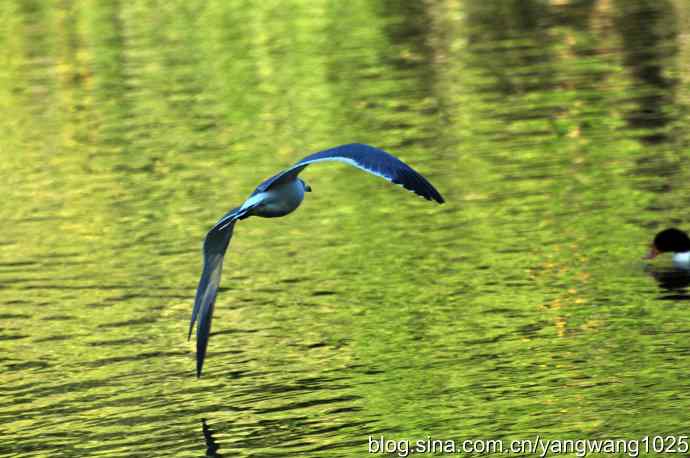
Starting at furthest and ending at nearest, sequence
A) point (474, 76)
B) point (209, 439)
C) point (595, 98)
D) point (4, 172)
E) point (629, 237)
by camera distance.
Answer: point (474, 76) < point (595, 98) < point (4, 172) < point (629, 237) < point (209, 439)

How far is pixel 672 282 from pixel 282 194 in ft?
21.4

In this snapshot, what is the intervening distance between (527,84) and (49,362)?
1698 centimetres

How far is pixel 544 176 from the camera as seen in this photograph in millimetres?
24266

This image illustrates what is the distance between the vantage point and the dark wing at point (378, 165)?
1230 centimetres

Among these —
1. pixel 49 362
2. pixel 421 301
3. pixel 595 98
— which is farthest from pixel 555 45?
pixel 49 362

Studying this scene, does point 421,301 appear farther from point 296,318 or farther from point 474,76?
point 474,76

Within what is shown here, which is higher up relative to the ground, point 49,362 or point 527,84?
point 49,362

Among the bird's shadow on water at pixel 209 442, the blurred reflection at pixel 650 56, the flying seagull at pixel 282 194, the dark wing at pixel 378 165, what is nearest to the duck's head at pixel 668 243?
the flying seagull at pixel 282 194

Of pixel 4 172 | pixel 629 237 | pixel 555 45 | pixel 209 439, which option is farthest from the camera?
pixel 555 45

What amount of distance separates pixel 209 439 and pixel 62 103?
21862 millimetres

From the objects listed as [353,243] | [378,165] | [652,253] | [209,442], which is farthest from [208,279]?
[353,243]

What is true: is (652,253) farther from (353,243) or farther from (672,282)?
(353,243)

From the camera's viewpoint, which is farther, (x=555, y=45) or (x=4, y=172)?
(x=555, y=45)

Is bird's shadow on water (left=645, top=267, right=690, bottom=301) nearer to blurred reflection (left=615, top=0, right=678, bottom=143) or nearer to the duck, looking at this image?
the duck
